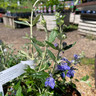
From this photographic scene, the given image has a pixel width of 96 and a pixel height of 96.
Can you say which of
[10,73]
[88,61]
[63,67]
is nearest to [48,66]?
[63,67]

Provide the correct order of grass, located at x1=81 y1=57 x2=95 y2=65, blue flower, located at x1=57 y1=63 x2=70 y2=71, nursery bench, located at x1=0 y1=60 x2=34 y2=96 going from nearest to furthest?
1. nursery bench, located at x1=0 y1=60 x2=34 y2=96
2. blue flower, located at x1=57 y1=63 x2=70 y2=71
3. grass, located at x1=81 y1=57 x2=95 y2=65

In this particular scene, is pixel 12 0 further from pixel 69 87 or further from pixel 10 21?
pixel 69 87

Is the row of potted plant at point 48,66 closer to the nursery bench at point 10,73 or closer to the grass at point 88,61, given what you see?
the nursery bench at point 10,73

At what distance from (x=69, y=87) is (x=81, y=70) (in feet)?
3.66

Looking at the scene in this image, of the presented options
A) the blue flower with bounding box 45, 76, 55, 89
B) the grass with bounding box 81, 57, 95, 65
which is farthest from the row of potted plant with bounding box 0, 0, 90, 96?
the grass with bounding box 81, 57, 95, 65

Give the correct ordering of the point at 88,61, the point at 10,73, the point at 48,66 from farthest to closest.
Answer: the point at 88,61 → the point at 48,66 → the point at 10,73

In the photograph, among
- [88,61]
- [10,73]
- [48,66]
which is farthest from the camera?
[88,61]

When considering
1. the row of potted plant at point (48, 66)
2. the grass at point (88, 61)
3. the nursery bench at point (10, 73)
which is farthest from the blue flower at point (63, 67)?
the grass at point (88, 61)

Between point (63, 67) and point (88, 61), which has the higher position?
point (63, 67)

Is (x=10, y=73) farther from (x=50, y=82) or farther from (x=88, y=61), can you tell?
(x=88, y=61)

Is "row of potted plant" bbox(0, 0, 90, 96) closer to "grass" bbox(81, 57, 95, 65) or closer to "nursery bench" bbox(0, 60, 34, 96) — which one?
"nursery bench" bbox(0, 60, 34, 96)

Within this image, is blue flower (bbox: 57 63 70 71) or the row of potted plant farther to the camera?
blue flower (bbox: 57 63 70 71)

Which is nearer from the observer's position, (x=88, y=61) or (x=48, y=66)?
(x=48, y=66)

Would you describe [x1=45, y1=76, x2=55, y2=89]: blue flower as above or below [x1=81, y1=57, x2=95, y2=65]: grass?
above
